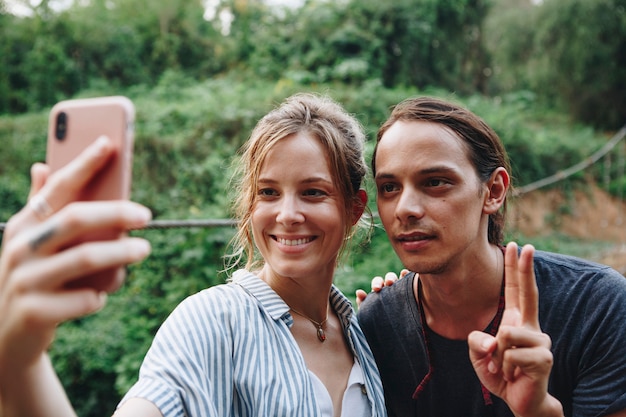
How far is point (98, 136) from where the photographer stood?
0.78 meters

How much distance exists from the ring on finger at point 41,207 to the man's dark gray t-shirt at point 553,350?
148 centimetres

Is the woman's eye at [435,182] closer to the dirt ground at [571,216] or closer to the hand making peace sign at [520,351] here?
the hand making peace sign at [520,351]

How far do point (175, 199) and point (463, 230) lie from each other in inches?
191

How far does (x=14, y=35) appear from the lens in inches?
432

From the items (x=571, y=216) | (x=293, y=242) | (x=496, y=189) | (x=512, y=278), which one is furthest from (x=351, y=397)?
(x=571, y=216)

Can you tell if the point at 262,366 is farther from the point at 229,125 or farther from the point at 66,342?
the point at 229,125

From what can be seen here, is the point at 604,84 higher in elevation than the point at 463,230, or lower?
higher

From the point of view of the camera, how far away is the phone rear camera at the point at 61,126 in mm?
808

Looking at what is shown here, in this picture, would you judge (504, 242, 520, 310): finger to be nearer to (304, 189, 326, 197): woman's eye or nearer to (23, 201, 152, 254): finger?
(304, 189, 326, 197): woman's eye

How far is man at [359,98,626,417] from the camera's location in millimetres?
1675

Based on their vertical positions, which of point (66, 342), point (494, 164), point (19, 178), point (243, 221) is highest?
point (494, 164)

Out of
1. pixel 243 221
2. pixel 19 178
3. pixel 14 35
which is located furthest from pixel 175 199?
pixel 14 35

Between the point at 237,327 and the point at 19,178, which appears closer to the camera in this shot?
the point at 237,327

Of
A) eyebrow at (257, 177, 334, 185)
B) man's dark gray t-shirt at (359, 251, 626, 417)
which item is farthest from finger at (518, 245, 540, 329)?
eyebrow at (257, 177, 334, 185)
